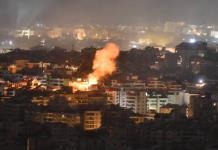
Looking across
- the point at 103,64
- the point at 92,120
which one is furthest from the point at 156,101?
the point at 103,64

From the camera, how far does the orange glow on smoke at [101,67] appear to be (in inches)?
553

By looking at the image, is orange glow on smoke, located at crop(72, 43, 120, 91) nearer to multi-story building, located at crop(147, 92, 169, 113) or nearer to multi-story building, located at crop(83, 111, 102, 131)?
multi-story building, located at crop(147, 92, 169, 113)

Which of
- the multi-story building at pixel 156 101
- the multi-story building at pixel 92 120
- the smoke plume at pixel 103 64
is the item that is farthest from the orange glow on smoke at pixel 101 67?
the multi-story building at pixel 92 120

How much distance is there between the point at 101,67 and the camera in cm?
1627

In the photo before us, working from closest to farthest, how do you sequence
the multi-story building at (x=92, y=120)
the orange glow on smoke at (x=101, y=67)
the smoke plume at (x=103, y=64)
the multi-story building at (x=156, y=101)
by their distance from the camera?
the multi-story building at (x=92, y=120), the multi-story building at (x=156, y=101), the orange glow on smoke at (x=101, y=67), the smoke plume at (x=103, y=64)

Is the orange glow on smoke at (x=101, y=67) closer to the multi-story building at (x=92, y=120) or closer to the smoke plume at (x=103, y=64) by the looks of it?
the smoke plume at (x=103, y=64)

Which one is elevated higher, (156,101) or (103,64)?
(103,64)

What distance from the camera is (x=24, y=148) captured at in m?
9.01

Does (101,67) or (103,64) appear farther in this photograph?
(103,64)

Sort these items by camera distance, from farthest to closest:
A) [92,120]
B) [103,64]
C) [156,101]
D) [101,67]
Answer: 1. [103,64]
2. [101,67]
3. [156,101]
4. [92,120]

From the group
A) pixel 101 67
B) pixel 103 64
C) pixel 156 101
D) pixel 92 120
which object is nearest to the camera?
pixel 92 120

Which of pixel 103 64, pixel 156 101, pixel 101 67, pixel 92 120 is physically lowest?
pixel 92 120

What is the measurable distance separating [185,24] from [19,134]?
81.6ft

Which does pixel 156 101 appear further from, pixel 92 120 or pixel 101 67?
pixel 101 67
